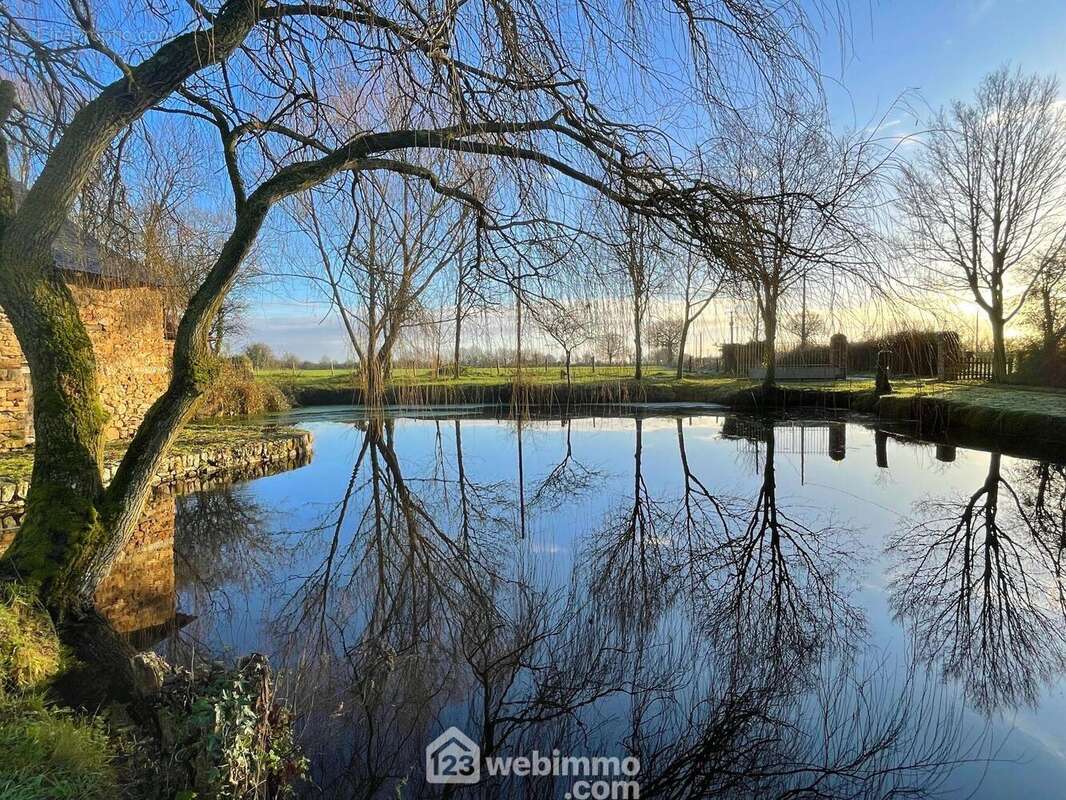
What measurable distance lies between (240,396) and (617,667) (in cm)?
1542

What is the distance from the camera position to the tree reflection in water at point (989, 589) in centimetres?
268

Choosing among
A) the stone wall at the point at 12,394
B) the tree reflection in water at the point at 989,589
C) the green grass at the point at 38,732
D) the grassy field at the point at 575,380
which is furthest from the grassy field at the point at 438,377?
the stone wall at the point at 12,394

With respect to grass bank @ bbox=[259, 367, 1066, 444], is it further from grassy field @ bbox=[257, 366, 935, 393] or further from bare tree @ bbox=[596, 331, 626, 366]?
bare tree @ bbox=[596, 331, 626, 366]

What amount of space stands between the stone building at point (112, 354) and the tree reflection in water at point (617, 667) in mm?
5344

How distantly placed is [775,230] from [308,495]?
5819mm

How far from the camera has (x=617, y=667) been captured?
2.60m

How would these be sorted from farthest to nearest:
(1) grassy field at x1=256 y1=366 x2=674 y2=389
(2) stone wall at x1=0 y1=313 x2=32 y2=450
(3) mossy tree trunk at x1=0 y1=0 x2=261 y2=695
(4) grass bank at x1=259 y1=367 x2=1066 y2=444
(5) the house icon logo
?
(4) grass bank at x1=259 y1=367 x2=1066 y2=444 < (1) grassy field at x1=256 y1=366 x2=674 y2=389 < (2) stone wall at x1=0 y1=313 x2=32 y2=450 < (3) mossy tree trunk at x1=0 y1=0 x2=261 y2=695 < (5) the house icon logo

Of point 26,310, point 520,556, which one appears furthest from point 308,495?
point 26,310

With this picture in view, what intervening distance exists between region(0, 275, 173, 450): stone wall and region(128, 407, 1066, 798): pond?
3.40 meters

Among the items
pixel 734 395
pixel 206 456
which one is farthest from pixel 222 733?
pixel 734 395

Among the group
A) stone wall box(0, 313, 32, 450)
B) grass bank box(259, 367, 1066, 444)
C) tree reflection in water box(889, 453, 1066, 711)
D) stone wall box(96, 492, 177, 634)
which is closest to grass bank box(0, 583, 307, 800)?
stone wall box(96, 492, 177, 634)

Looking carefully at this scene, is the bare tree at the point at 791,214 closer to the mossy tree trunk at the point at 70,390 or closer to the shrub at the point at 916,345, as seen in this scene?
the shrub at the point at 916,345

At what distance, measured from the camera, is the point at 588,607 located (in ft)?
10.6

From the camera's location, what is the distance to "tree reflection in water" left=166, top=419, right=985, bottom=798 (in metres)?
1.99
